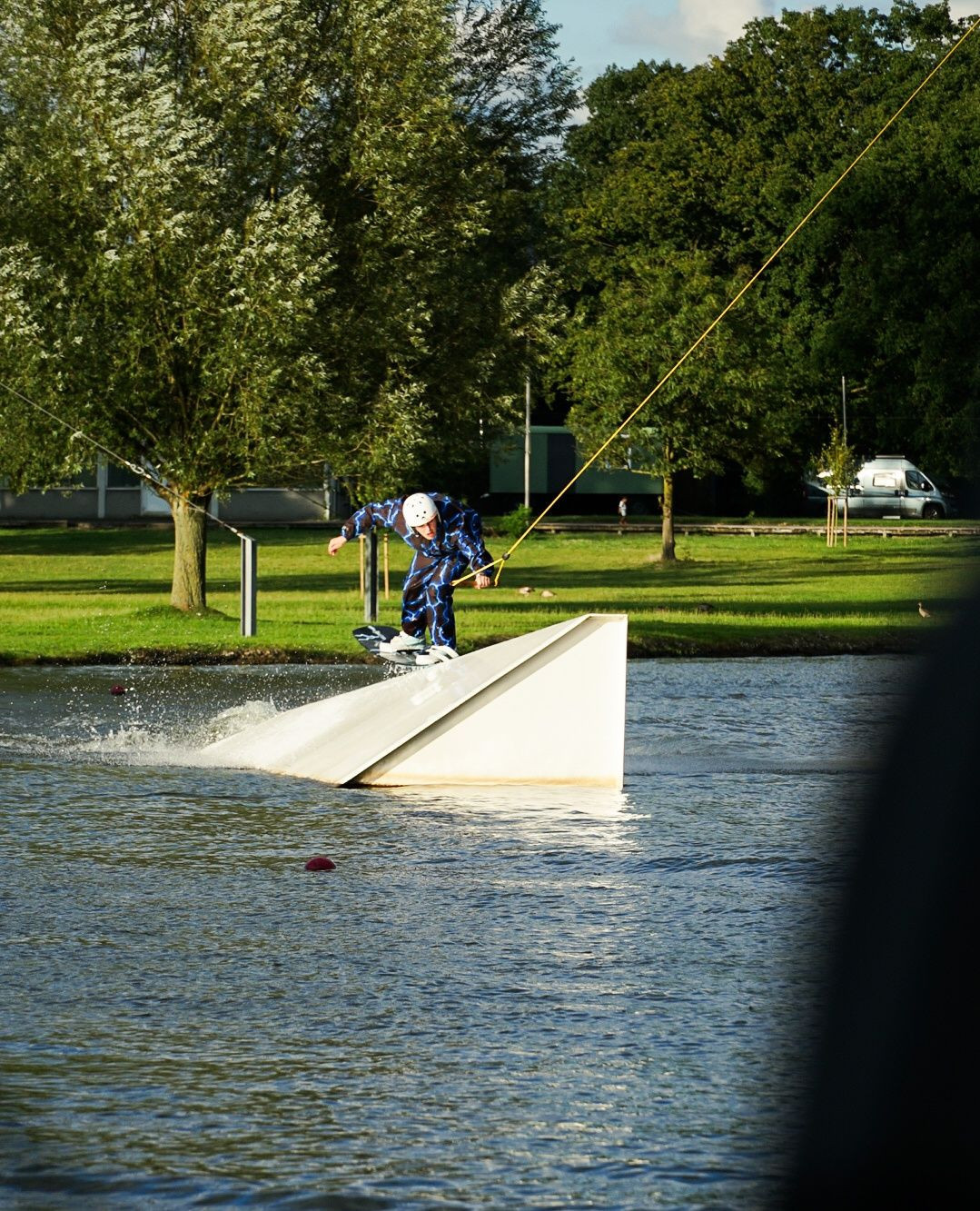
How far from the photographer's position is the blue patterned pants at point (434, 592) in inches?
597

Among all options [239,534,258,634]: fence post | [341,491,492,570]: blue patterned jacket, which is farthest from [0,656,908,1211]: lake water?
[239,534,258,634]: fence post

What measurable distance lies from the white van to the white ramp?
5298 cm

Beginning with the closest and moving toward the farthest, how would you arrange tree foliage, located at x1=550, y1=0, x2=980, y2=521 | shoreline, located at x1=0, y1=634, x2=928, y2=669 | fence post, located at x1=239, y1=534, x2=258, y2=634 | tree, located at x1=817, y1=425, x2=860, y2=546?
1. shoreline, located at x1=0, y1=634, x2=928, y2=669
2. fence post, located at x1=239, y1=534, x2=258, y2=634
3. tree, located at x1=817, y1=425, x2=860, y2=546
4. tree foliage, located at x1=550, y1=0, x2=980, y2=521

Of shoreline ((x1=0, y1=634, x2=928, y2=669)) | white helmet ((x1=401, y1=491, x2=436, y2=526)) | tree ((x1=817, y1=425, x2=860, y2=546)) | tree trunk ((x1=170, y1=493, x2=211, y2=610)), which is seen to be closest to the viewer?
white helmet ((x1=401, y1=491, x2=436, y2=526))

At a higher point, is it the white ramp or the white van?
the white van

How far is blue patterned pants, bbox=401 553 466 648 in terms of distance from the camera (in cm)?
1517

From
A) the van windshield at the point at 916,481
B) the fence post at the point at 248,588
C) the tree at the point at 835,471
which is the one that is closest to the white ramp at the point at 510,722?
the fence post at the point at 248,588

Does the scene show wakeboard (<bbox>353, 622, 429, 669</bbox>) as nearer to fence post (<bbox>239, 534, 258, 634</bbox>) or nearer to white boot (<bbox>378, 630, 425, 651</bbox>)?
white boot (<bbox>378, 630, 425, 651</bbox>)

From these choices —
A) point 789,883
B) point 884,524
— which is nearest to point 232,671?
point 789,883

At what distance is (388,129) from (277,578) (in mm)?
12780

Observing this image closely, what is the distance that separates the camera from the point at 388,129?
24.4 meters

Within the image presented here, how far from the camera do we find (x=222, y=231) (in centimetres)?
2356

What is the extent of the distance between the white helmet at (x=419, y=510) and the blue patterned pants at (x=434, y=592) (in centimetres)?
30

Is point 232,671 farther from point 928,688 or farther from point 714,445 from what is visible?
point 714,445
